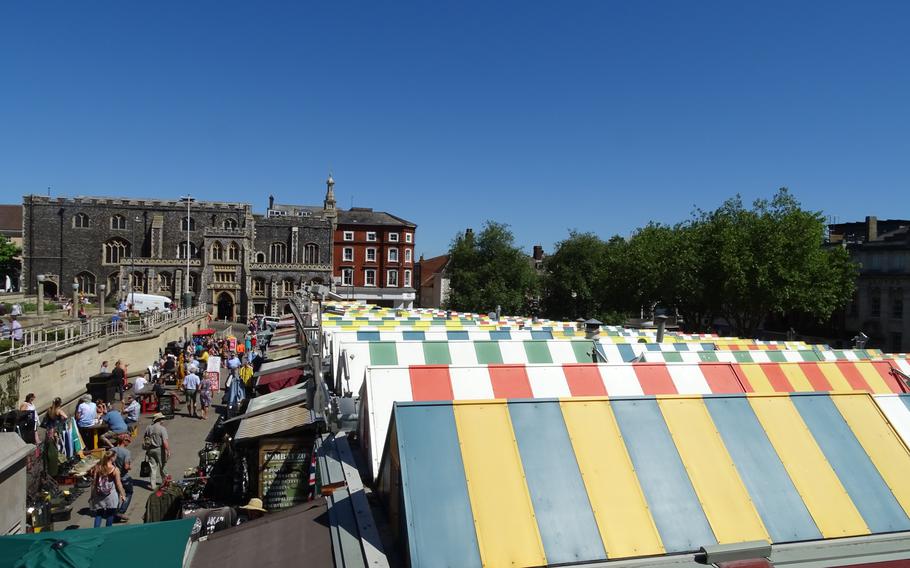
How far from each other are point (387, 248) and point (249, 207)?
648 inches

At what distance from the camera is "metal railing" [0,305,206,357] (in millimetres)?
18766

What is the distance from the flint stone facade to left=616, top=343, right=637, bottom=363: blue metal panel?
5587 cm

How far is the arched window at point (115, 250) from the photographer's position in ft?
227

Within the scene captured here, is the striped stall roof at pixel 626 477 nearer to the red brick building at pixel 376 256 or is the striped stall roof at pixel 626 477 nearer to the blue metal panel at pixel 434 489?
the blue metal panel at pixel 434 489

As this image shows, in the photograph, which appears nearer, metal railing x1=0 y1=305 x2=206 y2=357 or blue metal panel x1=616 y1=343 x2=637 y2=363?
blue metal panel x1=616 y1=343 x2=637 y2=363

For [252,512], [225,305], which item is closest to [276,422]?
[252,512]

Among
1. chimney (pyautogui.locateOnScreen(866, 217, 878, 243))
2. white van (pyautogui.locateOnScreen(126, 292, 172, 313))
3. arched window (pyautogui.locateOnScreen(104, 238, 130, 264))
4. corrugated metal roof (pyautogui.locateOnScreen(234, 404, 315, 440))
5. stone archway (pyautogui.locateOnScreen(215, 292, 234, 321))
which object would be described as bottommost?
stone archway (pyautogui.locateOnScreen(215, 292, 234, 321))

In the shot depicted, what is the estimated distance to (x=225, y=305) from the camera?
67.1m

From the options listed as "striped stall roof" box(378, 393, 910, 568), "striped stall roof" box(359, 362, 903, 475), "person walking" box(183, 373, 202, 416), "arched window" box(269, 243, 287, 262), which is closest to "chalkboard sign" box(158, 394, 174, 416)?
"person walking" box(183, 373, 202, 416)

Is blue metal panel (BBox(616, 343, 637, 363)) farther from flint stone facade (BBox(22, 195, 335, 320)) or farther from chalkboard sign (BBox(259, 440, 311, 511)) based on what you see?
flint stone facade (BBox(22, 195, 335, 320))

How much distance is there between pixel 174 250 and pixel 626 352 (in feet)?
220

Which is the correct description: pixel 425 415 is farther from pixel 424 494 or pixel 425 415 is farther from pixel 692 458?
pixel 692 458

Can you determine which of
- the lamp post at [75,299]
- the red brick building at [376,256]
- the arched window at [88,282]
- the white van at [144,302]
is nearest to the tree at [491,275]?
the red brick building at [376,256]

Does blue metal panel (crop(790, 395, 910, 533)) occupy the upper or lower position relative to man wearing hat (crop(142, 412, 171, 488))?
upper
